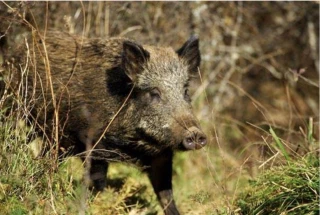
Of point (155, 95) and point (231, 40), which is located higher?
point (155, 95)

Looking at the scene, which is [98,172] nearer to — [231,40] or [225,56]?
[225,56]

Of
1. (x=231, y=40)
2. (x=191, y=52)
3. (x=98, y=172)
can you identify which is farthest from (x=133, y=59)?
(x=231, y=40)

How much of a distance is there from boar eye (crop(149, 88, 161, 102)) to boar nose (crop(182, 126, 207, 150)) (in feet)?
1.86

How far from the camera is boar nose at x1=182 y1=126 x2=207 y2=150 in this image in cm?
507

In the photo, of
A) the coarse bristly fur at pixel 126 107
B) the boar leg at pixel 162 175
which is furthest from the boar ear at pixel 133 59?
the boar leg at pixel 162 175

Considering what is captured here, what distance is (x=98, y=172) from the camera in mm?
5637

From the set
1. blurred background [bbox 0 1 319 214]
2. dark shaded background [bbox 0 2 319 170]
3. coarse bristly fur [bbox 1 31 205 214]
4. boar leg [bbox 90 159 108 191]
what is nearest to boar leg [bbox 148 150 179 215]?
coarse bristly fur [bbox 1 31 205 214]

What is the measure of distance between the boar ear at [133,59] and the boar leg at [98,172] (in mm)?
725

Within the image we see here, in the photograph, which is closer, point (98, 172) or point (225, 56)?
point (98, 172)

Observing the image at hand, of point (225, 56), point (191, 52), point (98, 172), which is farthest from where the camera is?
point (225, 56)

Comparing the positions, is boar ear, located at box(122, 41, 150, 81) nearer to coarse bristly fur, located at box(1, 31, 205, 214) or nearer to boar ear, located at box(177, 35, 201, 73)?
coarse bristly fur, located at box(1, 31, 205, 214)

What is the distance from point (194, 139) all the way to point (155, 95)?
0.72 m

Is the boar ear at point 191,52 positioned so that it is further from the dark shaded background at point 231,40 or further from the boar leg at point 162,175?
the boar leg at point 162,175

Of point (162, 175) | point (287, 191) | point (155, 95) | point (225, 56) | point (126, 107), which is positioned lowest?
point (162, 175)
